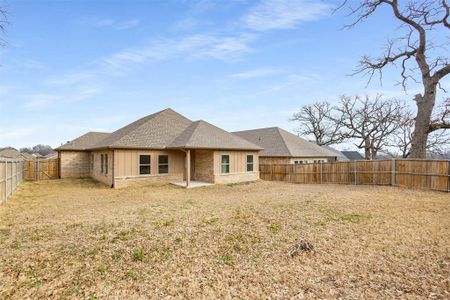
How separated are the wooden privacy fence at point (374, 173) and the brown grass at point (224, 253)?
17.0ft

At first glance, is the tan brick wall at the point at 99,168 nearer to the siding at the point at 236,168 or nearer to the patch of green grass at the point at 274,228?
the siding at the point at 236,168

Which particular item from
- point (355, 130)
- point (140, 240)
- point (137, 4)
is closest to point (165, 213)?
point (140, 240)

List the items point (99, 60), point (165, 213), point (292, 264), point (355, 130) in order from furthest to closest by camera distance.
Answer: point (355, 130), point (99, 60), point (165, 213), point (292, 264)

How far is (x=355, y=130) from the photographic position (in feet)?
111

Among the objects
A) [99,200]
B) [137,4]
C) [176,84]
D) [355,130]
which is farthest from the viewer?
[355,130]

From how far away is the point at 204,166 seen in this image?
1672 cm

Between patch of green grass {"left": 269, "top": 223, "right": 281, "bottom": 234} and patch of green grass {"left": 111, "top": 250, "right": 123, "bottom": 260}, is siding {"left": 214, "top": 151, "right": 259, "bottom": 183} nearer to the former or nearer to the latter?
patch of green grass {"left": 269, "top": 223, "right": 281, "bottom": 234}

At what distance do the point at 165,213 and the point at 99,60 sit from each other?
11363 millimetres

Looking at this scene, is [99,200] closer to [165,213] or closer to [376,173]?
[165,213]

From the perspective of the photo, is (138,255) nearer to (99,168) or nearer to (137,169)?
(137,169)

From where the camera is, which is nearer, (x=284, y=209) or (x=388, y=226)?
(x=388, y=226)

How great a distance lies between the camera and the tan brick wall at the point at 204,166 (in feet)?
52.7

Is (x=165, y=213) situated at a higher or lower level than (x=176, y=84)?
lower

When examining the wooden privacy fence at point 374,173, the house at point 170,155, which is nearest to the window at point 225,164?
the house at point 170,155
